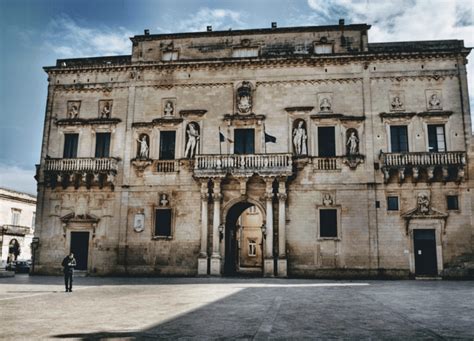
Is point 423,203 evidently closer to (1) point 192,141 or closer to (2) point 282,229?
(2) point 282,229

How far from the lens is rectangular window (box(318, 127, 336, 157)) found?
90.0 ft

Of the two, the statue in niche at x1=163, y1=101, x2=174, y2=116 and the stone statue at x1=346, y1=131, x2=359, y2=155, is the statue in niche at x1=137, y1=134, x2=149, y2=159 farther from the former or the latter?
the stone statue at x1=346, y1=131, x2=359, y2=155

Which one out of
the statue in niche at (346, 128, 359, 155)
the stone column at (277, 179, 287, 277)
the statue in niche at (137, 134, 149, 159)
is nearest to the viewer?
the stone column at (277, 179, 287, 277)

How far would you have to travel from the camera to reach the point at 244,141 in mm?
28203

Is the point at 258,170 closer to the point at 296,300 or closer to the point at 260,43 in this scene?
the point at 260,43

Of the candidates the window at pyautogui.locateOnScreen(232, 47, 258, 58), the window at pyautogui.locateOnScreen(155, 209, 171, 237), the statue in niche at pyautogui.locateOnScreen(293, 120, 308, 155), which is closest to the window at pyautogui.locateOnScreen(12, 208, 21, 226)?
the window at pyautogui.locateOnScreen(155, 209, 171, 237)

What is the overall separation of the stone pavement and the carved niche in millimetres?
15669

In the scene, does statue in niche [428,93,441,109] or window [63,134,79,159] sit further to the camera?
window [63,134,79,159]

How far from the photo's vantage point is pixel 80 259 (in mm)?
28297

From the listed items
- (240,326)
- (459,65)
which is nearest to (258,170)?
(459,65)

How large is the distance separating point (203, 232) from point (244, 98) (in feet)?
30.6

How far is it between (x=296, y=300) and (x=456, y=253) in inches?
622

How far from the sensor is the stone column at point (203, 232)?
26141 mm

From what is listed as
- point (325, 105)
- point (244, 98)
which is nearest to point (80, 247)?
point (244, 98)
